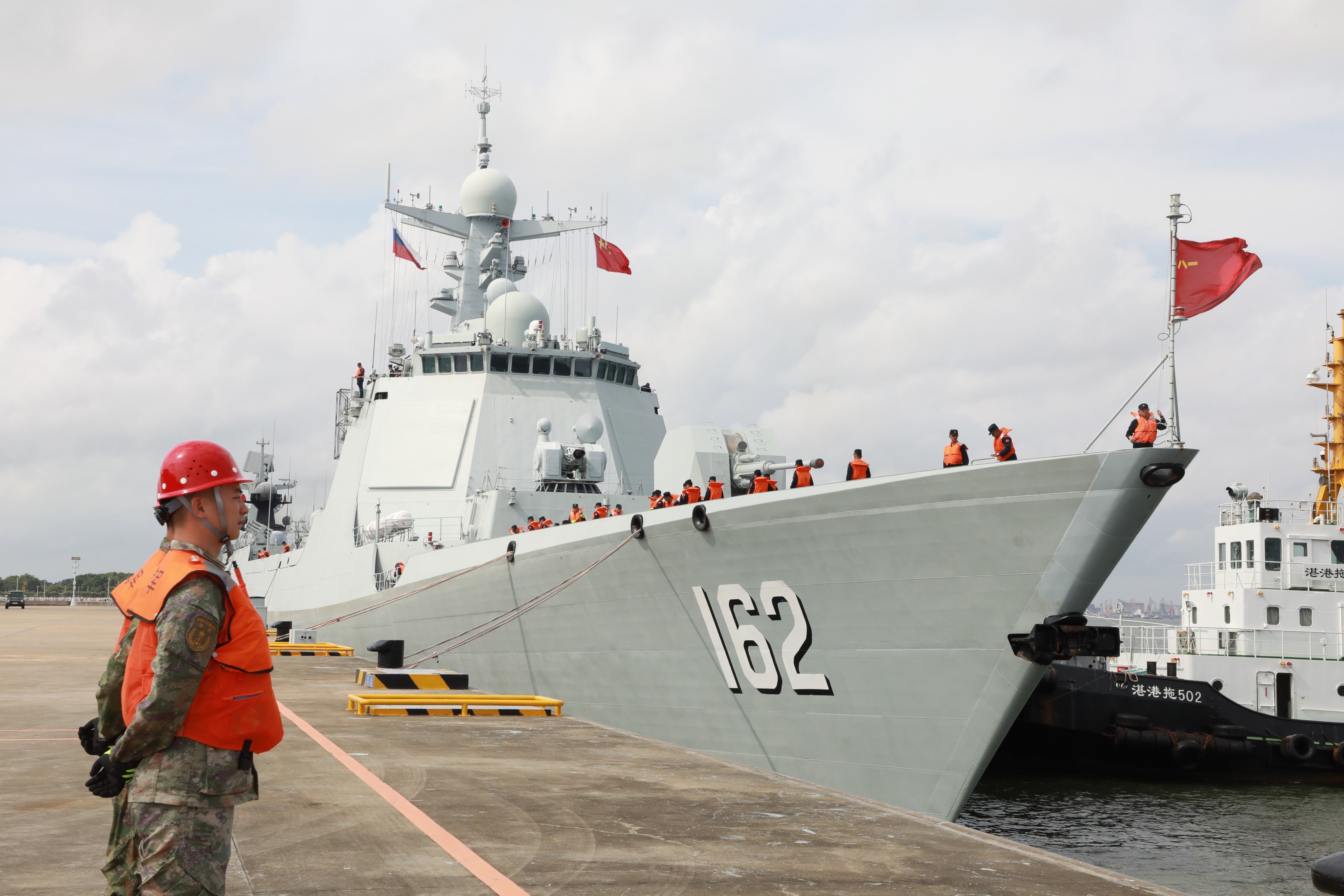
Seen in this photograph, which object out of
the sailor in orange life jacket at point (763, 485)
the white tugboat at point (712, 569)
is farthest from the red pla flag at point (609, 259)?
the sailor in orange life jacket at point (763, 485)

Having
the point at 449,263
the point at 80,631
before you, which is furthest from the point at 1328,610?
the point at 80,631

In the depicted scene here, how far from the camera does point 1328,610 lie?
65.7 feet

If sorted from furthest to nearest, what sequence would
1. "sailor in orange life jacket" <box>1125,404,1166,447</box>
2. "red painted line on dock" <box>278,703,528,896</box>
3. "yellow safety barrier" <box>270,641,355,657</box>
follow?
"yellow safety barrier" <box>270,641,355,657</box> → "sailor in orange life jacket" <box>1125,404,1166,447</box> → "red painted line on dock" <box>278,703,528,896</box>

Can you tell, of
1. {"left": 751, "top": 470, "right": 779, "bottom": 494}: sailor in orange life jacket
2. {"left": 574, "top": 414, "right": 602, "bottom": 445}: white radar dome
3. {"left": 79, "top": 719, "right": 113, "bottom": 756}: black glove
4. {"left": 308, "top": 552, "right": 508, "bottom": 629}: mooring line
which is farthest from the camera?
{"left": 574, "top": 414, "right": 602, "bottom": 445}: white radar dome

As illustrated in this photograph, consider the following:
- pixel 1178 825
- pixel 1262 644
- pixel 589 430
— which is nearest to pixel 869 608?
pixel 589 430

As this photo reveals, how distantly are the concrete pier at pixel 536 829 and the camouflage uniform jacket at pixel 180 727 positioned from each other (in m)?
1.51

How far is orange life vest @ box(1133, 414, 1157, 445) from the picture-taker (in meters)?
7.86

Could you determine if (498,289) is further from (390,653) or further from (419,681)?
(419,681)

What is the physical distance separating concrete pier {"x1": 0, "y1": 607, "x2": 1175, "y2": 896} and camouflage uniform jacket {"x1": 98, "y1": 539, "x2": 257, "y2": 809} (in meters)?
1.51

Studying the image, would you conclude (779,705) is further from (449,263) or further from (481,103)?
(481,103)

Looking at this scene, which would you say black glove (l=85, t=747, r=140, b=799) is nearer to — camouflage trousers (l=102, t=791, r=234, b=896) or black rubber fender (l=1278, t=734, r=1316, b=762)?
camouflage trousers (l=102, t=791, r=234, b=896)

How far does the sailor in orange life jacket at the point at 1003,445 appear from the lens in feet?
27.4

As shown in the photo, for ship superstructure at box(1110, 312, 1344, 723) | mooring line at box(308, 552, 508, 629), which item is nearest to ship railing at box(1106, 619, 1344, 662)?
ship superstructure at box(1110, 312, 1344, 723)

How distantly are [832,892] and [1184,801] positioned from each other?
587 inches
